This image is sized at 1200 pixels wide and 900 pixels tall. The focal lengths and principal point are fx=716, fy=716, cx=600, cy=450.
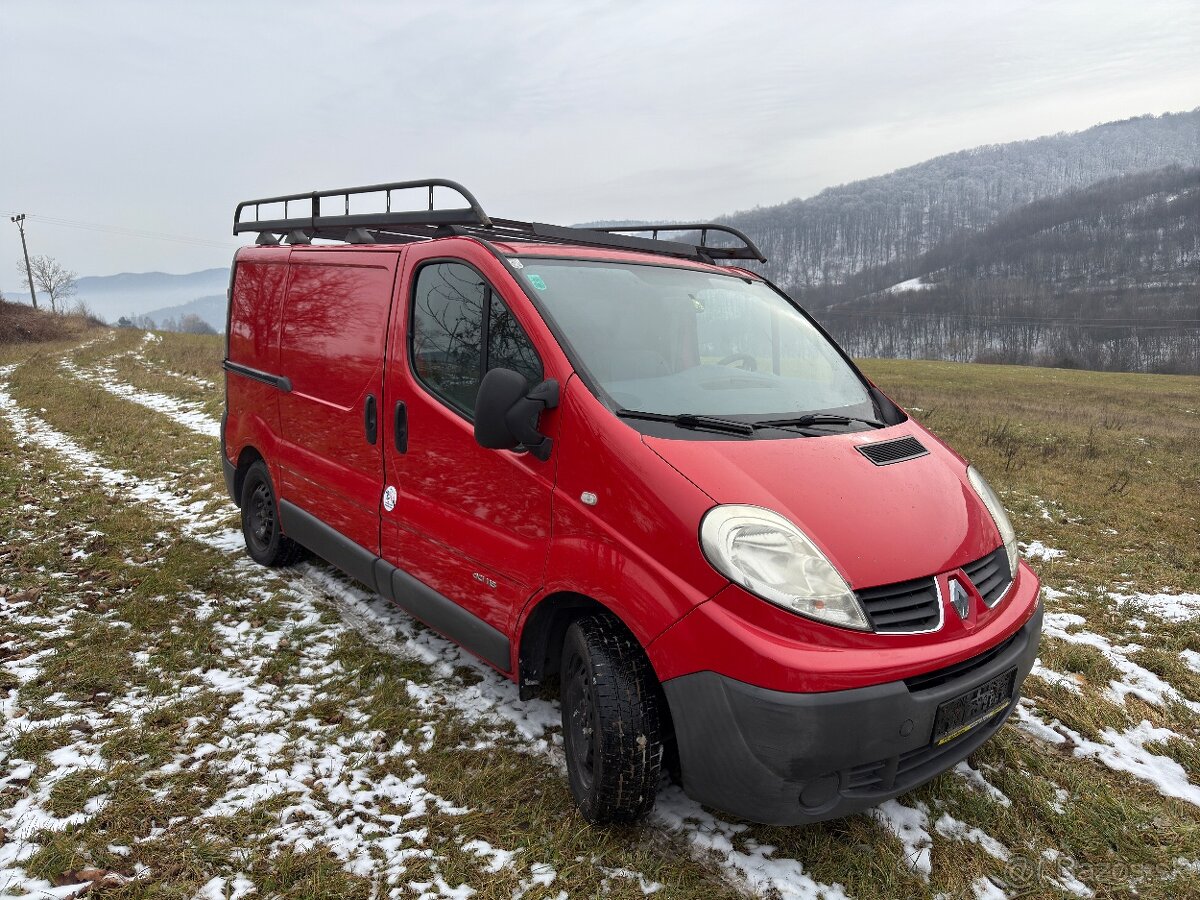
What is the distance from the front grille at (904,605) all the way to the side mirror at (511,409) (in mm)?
1228

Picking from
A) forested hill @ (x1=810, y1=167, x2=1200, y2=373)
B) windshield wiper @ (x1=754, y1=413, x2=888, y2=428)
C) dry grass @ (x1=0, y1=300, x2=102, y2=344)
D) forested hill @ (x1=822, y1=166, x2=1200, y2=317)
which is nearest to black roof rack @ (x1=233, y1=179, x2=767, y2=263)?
windshield wiper @ (x1=754, y1=413, x2=888, y2=428)

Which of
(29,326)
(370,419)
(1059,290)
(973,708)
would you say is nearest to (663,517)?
(973,708)

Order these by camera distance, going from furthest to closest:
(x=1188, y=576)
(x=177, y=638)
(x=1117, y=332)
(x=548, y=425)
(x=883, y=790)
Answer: (x=1117, y=332) → (x=1188, y=576) → (x=177, y=638) → (x=548, y=425) → (x=883, y=790)

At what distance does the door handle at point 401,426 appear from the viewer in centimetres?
346

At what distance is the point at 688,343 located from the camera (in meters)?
3.15

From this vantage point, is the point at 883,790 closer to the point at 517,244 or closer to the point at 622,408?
the point at 622,408

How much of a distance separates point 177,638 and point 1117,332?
110 metres

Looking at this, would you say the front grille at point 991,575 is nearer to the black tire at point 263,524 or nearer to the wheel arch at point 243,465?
the black tire at point 263,524

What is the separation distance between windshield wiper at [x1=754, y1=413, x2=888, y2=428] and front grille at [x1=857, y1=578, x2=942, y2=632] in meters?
0.75

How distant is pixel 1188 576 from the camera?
5.60 m

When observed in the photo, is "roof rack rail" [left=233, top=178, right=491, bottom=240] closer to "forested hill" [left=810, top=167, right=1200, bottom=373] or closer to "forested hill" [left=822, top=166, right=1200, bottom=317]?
"forested hill" [left=810, top=167, right=1200, bottom=373]

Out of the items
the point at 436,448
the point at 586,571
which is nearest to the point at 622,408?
the point at 586,571

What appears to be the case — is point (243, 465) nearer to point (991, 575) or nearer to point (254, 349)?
point (254, 349)

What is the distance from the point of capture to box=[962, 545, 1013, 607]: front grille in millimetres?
2486
